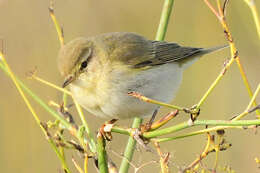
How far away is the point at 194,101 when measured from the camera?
4.54 meters

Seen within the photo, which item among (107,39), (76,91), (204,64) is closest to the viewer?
(76,91)

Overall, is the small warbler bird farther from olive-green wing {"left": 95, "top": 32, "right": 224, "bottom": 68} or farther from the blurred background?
the blurred background

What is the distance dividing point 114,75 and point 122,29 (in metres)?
1.83

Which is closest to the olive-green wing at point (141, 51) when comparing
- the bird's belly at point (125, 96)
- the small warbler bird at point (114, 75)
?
the small warbler bird at point (114, 75)

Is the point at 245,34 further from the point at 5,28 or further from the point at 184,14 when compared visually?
the point at 5,28

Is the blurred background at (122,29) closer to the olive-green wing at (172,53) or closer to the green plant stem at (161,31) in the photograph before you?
the olive-green wing at (172,53)

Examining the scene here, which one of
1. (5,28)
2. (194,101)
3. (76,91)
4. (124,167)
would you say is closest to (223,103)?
(194,101)

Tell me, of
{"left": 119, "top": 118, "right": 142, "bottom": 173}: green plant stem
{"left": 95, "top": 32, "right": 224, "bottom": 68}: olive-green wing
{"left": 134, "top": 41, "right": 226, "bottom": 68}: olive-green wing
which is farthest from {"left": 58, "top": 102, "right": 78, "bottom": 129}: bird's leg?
{"left": 134, "top": 41, "right": 226, "bottom": 68}: olive-green wing

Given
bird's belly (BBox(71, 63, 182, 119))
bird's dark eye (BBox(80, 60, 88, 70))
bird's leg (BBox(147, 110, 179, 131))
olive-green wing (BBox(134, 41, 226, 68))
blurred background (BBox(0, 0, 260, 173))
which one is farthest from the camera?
blurred background (BBox(0, 0, 260, 173))

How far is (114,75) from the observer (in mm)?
3150

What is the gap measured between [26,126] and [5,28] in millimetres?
1307

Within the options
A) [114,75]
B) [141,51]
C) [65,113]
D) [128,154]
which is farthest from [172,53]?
[65,113]

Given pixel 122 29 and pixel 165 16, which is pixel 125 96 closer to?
pixel 165 16

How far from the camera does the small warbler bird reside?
304 centimetres
